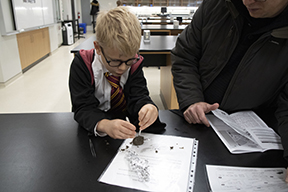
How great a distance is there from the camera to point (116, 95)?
3.44 ft

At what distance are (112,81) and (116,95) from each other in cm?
8

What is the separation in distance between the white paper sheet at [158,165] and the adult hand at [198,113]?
126 mm

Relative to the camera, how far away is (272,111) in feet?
3.28

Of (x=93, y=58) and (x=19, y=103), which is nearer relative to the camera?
(x=93, y=58)

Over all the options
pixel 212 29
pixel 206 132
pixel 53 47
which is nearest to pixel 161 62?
pixel 212 29

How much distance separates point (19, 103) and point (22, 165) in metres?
2.40

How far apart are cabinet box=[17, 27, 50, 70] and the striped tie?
349 centimetres

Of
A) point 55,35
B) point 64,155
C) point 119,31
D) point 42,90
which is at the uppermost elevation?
point 119,31

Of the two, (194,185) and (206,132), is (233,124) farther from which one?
(194,185)

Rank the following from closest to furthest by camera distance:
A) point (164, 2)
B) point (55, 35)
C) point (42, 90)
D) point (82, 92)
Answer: point (82, 92) < point (42, 90) < point (55, 35) < point (164, 2)

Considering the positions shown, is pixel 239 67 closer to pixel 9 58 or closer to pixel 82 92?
pixel 82 92

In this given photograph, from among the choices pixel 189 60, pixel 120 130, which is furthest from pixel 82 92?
pixel 189 60

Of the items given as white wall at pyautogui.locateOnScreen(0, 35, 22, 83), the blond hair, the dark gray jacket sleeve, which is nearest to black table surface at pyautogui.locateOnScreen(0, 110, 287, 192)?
the dark gray jacket sleeve

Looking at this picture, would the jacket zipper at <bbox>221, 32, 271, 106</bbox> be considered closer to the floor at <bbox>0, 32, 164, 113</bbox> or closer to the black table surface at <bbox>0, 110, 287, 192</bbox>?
the black table surface at <bbox>0, 110, 287, 192</bbox>
